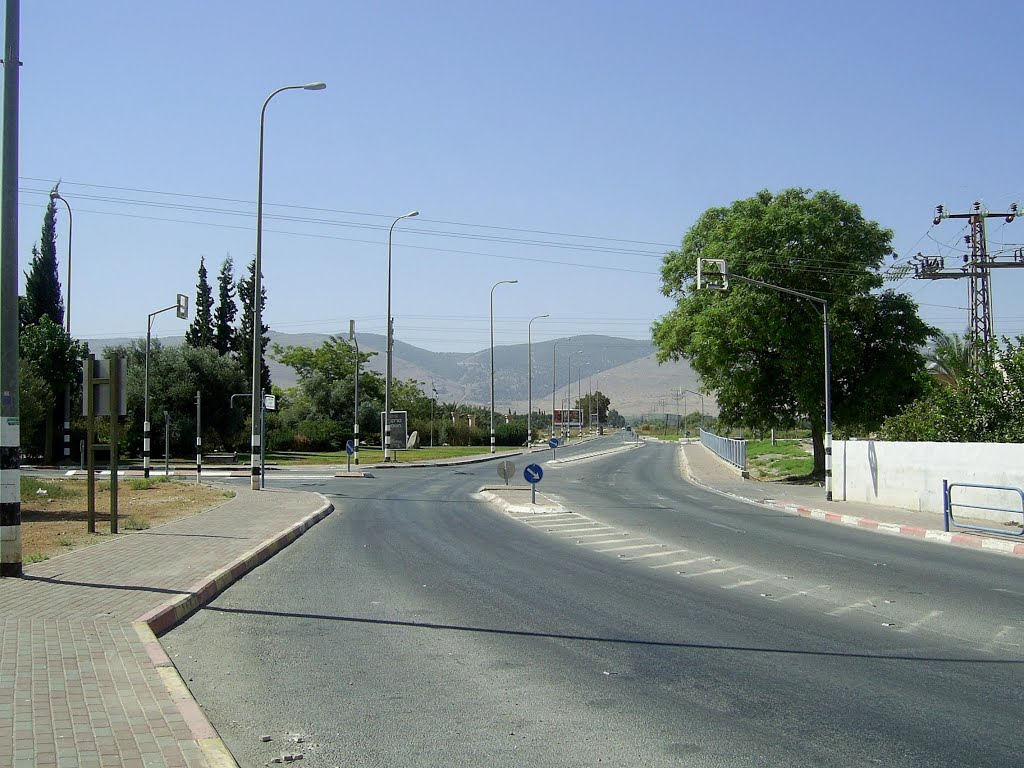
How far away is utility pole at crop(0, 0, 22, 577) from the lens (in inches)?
418

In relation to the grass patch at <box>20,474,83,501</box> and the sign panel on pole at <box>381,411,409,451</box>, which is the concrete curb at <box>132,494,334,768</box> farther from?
the sign panel on pole at <box>381,411,409,451</box>

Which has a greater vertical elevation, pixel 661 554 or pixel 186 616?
pixel 186 616

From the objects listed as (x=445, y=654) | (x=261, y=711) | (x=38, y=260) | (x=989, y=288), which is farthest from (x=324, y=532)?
(x=38, y=260)

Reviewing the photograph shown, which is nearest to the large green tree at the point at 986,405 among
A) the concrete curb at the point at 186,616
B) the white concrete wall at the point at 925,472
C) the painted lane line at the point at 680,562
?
the white concrete wall at the point at 925,472

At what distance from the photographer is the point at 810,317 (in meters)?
36.4

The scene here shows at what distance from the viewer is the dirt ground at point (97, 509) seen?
14.5 meters

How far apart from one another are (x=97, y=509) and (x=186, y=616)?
43.2 feet

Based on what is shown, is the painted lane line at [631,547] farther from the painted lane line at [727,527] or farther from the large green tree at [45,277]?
the large green tree at [45,277]

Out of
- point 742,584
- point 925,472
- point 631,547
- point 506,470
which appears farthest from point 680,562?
point 925,472

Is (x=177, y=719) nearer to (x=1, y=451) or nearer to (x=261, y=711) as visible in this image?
(x=261, y=711)

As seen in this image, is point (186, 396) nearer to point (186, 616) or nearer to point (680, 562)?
point (680, 562)

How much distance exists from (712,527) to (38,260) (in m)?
52.2

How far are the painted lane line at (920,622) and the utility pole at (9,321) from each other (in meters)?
9.72

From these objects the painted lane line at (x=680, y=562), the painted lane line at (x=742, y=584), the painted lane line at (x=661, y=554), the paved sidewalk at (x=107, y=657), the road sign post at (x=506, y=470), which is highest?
the road sign post at (x=506, y=470)
